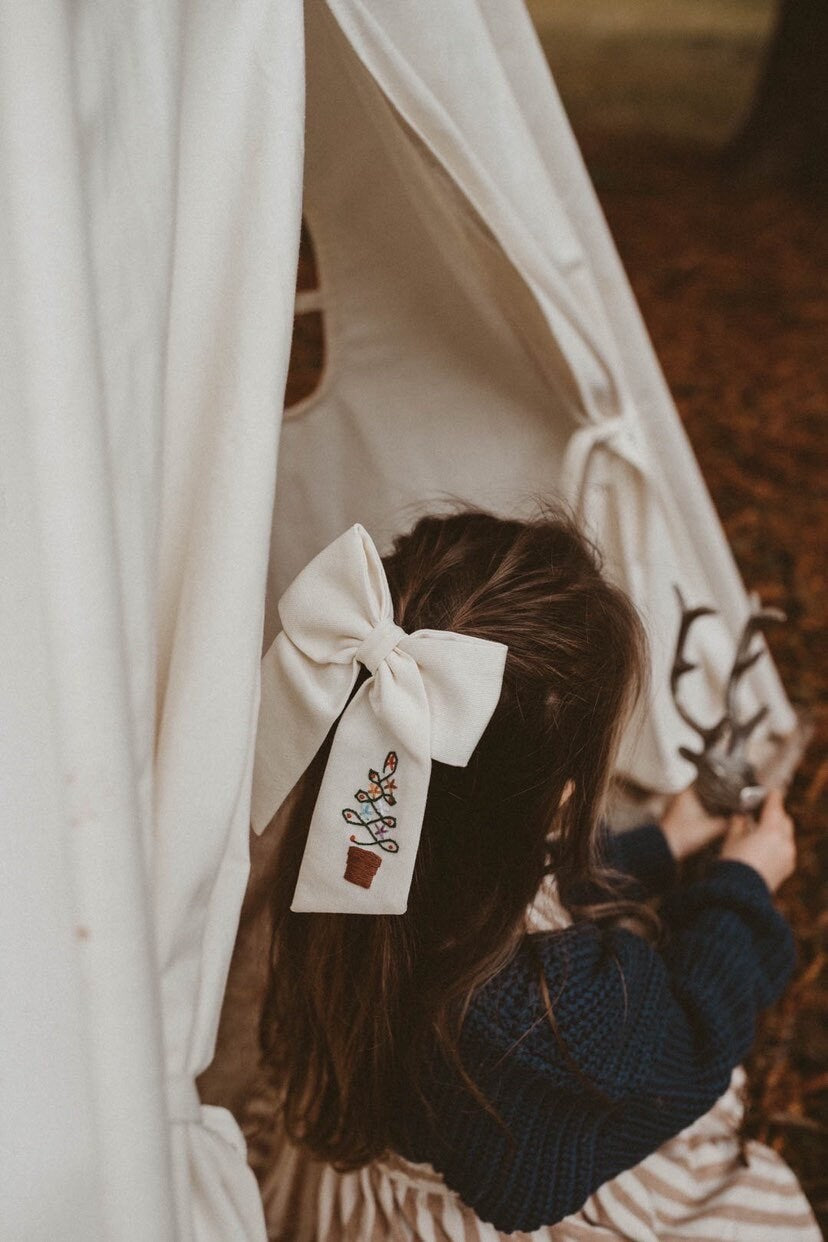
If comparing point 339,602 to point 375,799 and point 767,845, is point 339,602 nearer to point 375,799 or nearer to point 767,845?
point 375,799

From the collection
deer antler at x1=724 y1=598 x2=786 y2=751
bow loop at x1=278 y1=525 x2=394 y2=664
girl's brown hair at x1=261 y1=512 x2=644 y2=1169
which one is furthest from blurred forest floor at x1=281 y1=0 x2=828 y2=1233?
bow loop at x1=278 y1=525 x2=394 y2=664

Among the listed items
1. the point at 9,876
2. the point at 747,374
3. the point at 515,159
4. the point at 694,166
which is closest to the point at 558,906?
the point at 9,876

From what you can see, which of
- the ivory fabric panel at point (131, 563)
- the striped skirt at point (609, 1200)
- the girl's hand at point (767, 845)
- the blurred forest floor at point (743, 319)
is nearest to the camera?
the ivory fabric panel at point (131, 563)

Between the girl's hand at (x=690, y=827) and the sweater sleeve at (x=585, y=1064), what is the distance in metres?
0.34

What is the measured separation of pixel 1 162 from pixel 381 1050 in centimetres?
70

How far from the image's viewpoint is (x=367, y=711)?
2.28ft

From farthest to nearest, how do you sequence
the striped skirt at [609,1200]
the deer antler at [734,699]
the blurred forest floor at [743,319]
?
the blurred forest floor at [743,319]
the deer antler at [734,699]
the striped skirt at [609,1200]

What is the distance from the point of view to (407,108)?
808 millimetres

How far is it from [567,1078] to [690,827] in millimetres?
541

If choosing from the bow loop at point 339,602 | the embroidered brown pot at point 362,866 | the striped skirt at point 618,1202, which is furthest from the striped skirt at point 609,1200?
the bow loop at point 339,602

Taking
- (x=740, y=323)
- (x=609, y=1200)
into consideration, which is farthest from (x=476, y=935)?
(x=740, y=323)

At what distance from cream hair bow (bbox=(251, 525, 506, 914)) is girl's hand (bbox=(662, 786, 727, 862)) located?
0.66m

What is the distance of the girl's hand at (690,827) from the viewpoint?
127 cm

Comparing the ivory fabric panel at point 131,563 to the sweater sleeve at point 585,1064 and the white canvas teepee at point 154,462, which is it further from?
the sweater sleeve at point 585,1064
